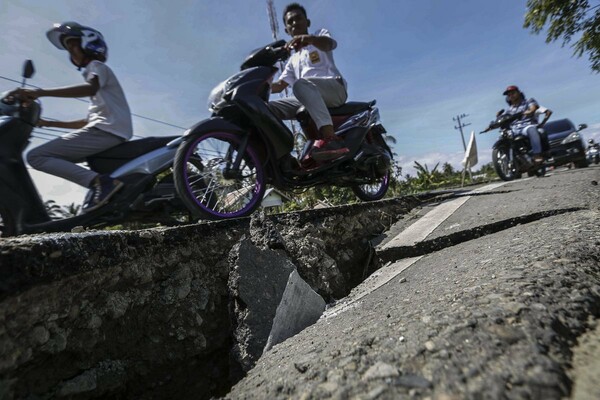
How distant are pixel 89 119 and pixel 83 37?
0.65 meters

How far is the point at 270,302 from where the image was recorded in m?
1.12

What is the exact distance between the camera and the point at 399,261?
1.64 meters

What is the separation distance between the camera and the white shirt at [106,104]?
271 cm

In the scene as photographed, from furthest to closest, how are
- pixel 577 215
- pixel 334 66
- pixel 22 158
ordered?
pixel 334 66
pixel 22 158
pixel 577 215

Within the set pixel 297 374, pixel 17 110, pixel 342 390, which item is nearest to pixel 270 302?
pixel 297 374

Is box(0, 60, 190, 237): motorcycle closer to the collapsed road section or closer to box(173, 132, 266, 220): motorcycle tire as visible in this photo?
box(173, 132, 266, 220): motorcycle tire

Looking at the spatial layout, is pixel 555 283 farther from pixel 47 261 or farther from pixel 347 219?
pixel 347 219

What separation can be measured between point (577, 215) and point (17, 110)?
138 inches

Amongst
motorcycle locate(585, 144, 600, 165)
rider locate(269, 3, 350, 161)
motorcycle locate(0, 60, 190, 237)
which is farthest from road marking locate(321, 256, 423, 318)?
motorcycle locate(585, 144, 600, 165)

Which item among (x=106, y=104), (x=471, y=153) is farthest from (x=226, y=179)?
(x=471, y=153)

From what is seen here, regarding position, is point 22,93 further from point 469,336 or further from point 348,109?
point 469,336

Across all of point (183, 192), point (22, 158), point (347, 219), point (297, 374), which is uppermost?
point (22, 158)

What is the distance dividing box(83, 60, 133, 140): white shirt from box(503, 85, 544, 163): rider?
6701mm

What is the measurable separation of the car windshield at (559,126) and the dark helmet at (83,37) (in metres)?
9.95
